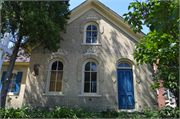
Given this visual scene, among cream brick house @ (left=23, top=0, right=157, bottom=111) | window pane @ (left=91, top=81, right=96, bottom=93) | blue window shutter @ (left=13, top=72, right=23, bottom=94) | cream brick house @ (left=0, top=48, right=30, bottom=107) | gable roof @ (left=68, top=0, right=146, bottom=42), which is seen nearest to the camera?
cream brick house @ (left=23, top=0, right=157, bottom=111)

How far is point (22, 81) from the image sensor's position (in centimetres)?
1030

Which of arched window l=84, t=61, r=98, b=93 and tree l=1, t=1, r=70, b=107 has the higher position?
tree l=1, t=1, r=70, b=107

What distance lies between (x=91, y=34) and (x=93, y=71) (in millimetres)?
2783

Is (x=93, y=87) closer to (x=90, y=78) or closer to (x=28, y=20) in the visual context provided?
(x=90, y=78)

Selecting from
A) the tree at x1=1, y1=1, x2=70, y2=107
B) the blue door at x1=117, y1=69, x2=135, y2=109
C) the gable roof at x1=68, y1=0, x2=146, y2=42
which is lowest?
the blue door at x1=117, y1=69, x2=135, y2=109

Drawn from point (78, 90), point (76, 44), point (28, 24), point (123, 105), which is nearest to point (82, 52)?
point (76, 44)

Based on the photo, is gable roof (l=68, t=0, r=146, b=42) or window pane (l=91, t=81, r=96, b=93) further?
gable roof (l=68, t=0, r=146, b=42)

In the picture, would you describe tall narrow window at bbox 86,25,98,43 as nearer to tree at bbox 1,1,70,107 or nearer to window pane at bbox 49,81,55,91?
tree at bbox 1,1,70,107

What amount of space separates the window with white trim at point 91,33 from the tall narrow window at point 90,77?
5.42 ft

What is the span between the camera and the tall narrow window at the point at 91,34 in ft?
30.2

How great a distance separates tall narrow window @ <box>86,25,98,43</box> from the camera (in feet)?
30.2

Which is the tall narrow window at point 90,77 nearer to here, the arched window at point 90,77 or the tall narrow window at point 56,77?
the arched window at point 90,77

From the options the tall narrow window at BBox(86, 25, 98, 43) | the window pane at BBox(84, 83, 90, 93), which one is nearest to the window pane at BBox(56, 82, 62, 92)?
the window pane at BBox(84, 83, 90, 93)

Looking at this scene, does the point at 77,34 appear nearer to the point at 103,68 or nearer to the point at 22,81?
the point at 103,68
